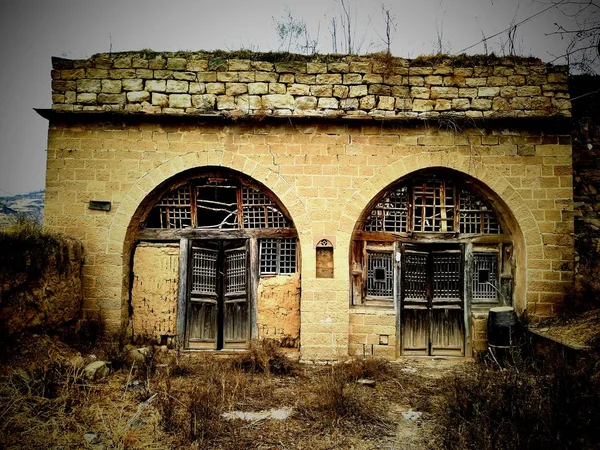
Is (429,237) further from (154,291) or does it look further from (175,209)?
(154,291)

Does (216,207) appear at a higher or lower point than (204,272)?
higher

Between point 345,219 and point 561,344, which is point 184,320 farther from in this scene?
point 561,344

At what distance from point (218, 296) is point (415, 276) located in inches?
144

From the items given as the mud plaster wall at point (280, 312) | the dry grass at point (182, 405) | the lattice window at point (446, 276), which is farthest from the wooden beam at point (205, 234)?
the lattice window at point (446, 276)

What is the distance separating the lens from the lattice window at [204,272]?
675 cm

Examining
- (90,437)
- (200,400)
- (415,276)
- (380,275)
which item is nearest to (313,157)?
(380,275)

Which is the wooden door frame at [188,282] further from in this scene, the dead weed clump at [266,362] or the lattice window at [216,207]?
the dead weed clump at [266,362]

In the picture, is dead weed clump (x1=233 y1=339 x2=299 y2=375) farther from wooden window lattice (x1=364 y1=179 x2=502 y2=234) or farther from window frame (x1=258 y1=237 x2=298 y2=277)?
wooden window lattice (x1=364 y1=179 x2=502 y2=234)

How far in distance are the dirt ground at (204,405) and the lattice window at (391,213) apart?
2.36 metres

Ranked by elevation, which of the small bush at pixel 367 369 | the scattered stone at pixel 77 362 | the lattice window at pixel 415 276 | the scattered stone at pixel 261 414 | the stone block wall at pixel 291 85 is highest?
the stone block wall at pixel 291 85

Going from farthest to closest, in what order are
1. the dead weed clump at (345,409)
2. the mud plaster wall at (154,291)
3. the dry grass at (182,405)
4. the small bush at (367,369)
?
1. the mud plaster wall at (154,291)
2. the small bush at (367,369)
3. the dead weed clump at (345,409)
4. the dry grass at (182,405)

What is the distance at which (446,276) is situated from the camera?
671 cm

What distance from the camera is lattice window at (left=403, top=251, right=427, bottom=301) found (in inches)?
265

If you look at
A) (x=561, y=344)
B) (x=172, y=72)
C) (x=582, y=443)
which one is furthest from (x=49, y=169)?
(x=561, y=344)
